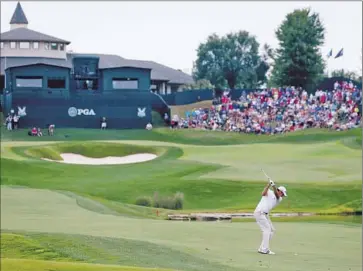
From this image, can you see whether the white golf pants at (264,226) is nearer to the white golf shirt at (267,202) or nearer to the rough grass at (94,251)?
the white golf shirt at (267,202)

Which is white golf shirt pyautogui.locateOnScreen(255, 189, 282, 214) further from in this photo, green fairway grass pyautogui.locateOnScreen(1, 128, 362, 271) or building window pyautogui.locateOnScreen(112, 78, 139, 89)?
building window pyautogui.locateOnScreen(112, 78, 139, 89)

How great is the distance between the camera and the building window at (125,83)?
91500mm

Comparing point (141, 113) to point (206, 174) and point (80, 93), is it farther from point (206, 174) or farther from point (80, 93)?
point (206, 174)

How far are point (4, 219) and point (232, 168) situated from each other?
25551mm

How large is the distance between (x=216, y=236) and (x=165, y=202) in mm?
18618

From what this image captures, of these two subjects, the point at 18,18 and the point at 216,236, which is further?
the point at 18,18

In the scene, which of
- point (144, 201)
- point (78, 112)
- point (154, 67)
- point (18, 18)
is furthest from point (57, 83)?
point (144, 201)

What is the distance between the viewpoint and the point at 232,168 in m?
56.9

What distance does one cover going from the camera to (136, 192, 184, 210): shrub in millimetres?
45734

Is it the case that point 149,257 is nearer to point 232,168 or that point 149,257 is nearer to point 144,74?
point 232,168

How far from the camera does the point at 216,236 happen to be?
27359 millimetres

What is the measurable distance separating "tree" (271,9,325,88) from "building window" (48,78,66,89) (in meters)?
24.8

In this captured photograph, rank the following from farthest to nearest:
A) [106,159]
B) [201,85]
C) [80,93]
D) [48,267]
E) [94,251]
A: [201,85], [80,93], [106,159], [94,251], [48,267]

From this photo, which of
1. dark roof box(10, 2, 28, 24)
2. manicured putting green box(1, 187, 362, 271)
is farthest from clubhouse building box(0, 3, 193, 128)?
manicured putting green box(1, 187, 362, 271)
